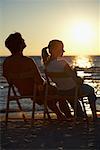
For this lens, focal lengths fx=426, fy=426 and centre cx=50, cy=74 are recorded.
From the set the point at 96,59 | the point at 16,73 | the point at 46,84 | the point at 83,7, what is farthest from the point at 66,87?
the point at 96,59

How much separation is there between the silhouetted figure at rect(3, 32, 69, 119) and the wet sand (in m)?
0.33

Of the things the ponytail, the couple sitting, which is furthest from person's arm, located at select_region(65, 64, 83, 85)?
the ponytail

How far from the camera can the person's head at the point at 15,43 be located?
14.1 ft

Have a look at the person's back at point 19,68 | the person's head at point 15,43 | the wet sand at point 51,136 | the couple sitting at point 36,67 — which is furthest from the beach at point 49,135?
the person's head at point 15,43

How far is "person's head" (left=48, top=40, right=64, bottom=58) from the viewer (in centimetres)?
439

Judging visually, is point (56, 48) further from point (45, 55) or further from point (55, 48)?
point (45, 55)

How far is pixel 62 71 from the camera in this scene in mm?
4172

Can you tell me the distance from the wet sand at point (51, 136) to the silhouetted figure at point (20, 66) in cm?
33

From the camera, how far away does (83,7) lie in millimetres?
4023

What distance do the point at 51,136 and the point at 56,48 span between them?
96 centimetres

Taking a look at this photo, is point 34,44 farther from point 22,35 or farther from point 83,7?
point 83,7

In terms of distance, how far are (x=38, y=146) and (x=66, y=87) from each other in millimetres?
964

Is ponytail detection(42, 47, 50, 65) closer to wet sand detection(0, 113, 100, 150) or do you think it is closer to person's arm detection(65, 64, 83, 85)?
person's arm detection(65, 64, 83, 85)

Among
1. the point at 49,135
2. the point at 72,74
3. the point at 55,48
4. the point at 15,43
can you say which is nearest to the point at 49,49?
the point at 55,48
